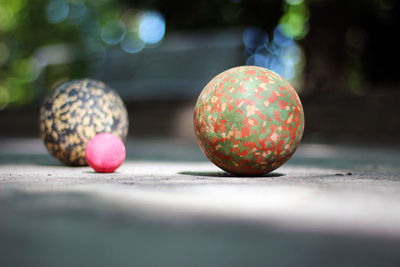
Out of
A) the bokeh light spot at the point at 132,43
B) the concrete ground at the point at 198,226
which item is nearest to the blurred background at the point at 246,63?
the concrete ground at the point at 198,226

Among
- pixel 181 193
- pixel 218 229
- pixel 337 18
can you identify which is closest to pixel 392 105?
pixel 337 18

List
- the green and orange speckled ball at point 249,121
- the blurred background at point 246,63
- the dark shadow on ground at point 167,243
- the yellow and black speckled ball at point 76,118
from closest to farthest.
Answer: the dark shadow on ground at point 167,243 < the green and orange speckled ball at point 249,121 < the yellow and black speckled ball at point 76,118 < the blurred background at point 246,63

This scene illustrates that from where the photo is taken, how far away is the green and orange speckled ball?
3410 mm

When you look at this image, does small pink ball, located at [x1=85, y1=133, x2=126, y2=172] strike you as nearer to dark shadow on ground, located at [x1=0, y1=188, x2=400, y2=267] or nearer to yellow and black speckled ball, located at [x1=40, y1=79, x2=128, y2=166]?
yellow and black speckled ball, located at [x1=40, y1=79, x2=128, y2=166]

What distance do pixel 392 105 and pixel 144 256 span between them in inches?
332

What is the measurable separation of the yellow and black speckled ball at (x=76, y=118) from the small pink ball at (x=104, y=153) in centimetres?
46

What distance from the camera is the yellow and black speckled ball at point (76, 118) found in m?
4.63

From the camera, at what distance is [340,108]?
9383 millimetres

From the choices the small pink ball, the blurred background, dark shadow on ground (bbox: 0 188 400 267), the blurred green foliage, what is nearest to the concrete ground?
dark shadow on ground (bbox: 0 188 400 267)

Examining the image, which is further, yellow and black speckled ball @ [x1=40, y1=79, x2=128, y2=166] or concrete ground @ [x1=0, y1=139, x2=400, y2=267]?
yellow and black speckled ball @ [x1=40, y1=79, x2=128, y2=166]

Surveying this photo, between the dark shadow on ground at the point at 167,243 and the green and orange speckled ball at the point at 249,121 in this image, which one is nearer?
the dark shadow on ground at the point at 167,243

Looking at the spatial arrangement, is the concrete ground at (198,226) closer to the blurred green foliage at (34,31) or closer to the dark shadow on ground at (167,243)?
the dark shadow on ground at (167,243)

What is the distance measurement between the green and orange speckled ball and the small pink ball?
0.93m

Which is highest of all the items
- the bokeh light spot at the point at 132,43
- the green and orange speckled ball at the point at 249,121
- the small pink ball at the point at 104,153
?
the bokeh light spot at the point at 132,43
